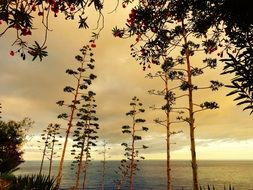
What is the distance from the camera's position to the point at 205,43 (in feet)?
23.9

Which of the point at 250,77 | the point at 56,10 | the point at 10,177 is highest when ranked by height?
the point at 56,10

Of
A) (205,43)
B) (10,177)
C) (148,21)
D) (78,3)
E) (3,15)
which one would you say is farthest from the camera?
(10,177)

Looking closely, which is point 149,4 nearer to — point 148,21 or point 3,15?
point 148,21

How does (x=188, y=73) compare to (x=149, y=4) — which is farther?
(x=188, y=73)

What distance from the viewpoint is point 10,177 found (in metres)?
12.8

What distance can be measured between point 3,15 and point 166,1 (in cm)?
344

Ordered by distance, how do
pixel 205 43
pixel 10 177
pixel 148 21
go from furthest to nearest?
pixel 10 177
pixel 205 43
pixel 148 21

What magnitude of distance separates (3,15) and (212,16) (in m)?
3.72

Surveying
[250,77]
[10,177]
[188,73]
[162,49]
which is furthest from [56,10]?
[188,73]

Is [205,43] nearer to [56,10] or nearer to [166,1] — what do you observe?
[166,1]

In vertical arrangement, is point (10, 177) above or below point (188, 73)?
below

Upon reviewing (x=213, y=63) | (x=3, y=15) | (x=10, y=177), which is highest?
(x=213, y=63)

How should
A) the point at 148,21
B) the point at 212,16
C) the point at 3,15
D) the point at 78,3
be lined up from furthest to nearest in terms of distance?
the point at 148,21, the point at 212,16, the point at 78,3, the point at 3,15

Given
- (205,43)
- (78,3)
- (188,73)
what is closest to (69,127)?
(188,73)
